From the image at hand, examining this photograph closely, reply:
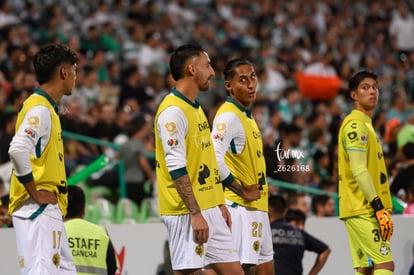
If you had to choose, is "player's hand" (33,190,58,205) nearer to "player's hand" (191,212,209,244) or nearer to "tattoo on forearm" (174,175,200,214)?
"tattoo on forearm" (174,175,200,214)

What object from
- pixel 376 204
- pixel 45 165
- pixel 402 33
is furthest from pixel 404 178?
pixel 402 33

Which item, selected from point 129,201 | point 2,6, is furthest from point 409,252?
point 2,6

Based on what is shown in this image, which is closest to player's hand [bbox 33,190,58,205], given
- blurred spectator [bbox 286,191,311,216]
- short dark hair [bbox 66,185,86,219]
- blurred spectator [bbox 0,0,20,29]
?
short dark hair [bbox 66,185,86,219]

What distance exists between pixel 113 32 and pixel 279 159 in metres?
9.13

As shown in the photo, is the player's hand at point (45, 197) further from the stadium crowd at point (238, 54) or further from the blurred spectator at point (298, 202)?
the blurred spectator at point (298, 202)

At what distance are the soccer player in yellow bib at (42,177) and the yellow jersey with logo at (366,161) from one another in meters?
2.67

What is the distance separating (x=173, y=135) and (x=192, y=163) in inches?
12.1

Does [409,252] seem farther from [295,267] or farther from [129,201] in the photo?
[129,201]

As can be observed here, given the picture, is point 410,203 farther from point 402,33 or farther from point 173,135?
point 402,33

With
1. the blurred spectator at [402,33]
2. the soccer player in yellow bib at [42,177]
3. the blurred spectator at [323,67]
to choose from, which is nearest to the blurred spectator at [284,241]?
the soccer player in yellow bib at [42,177]

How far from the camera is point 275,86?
728 inches

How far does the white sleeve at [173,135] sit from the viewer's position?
266 inches

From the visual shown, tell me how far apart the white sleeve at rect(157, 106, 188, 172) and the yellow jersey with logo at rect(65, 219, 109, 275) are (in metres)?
1.24

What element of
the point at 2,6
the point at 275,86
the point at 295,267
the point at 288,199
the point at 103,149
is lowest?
the point at 295,267
